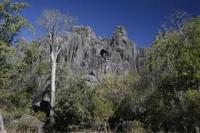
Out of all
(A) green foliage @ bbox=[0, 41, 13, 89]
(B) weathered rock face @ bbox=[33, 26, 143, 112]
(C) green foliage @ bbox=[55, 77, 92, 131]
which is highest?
(B) weathered rock face @ bbox=[33, 26, 143, 112]

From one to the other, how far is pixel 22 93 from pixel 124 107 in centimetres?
1160

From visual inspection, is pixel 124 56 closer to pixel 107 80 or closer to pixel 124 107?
pixel 107 80

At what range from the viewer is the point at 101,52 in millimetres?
109500

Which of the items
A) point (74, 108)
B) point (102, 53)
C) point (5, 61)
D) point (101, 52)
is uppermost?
point (101, 52)

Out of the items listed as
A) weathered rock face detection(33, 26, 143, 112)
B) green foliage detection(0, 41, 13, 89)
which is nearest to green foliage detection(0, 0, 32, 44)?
green foliage detection(0, 41, 13, 89)

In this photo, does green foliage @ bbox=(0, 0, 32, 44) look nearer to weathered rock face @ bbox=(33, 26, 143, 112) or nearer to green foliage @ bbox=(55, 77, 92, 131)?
green foliage @ bbox=(55, 77, 92, 131)

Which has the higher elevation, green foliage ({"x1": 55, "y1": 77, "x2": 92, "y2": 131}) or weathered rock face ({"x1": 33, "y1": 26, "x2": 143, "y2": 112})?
weathered rock face ({"x1": 33, "y1": 26, "x2": 143, "y2": 112})

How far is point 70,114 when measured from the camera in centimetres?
3356

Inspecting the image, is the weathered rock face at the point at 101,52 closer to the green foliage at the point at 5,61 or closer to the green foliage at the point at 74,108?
the green foliage at the point at 74,108

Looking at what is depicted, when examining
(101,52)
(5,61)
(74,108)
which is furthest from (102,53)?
(5,61)

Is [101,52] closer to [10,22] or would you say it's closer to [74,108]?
[74,108]

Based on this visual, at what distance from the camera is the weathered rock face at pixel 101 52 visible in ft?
326

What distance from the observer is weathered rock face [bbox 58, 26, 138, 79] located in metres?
99.4

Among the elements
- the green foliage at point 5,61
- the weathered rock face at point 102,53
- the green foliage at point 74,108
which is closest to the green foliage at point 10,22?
the green foliage at point 5,61
